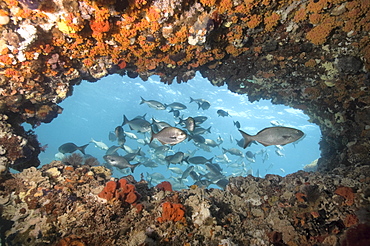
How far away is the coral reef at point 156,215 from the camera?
321 centimetres

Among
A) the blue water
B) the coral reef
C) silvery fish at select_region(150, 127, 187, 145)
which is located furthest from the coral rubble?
the blue water

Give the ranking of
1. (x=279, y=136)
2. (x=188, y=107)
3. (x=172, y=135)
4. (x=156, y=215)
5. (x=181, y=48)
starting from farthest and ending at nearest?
(x=188, y=107) → (x=181, y=48) → (x=172, y=135) → (x=279, y=136) → (x=156, y=215)

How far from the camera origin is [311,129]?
153ft

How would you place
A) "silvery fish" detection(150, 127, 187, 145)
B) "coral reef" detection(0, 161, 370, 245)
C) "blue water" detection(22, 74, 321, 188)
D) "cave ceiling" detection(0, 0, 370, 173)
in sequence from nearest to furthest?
"coral reef" detection(0, 161, 370, 245)
"cave ceiling" detection(0, 0, 370, 173)
"silvery fish" detection(150, 127, 187, 145)
"blue water" detection(22, 74, 321, 188)

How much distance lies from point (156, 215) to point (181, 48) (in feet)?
15.0

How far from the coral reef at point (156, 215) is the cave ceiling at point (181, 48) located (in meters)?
1.55

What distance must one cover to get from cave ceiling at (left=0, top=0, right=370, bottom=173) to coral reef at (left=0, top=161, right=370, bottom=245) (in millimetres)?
1548

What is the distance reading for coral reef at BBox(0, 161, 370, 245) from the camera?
3.21 meters

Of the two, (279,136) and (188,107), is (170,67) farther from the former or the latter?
(188,107)

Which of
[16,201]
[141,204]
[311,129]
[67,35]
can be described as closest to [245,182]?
[141,204]

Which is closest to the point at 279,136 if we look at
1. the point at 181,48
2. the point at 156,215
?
the point at 156,215

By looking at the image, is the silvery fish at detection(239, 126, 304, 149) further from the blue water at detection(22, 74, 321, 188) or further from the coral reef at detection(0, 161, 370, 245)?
the blue water at detection(22, 74, 321, 188)

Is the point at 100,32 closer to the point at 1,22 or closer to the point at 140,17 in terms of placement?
the point at 140,17

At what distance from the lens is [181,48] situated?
5.66 meters
